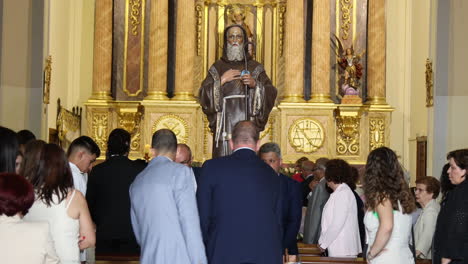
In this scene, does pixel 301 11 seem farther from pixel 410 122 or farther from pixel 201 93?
pixel 201 93

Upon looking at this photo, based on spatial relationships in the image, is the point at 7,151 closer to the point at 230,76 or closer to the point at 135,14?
the point at 230,76

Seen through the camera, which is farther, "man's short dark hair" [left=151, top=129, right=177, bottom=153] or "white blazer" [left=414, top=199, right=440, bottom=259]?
"white blazer" [left=414, top=199, right=440, bottom=259]

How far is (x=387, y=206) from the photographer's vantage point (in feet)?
22.5

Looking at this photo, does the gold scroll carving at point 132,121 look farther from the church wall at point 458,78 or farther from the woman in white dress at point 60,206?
the woman in white dress at point 60,206

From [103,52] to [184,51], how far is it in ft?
5.90

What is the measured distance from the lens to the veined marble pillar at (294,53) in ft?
60.4

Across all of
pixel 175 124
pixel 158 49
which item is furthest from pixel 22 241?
pixel 158 49

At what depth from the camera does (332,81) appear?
1892 cm

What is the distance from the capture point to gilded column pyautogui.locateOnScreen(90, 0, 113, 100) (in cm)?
1856

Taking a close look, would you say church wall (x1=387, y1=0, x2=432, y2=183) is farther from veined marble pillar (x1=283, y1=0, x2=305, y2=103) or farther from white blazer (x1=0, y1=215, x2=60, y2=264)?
white blazer (x1=0, y1=215, x2=60, y2=264)

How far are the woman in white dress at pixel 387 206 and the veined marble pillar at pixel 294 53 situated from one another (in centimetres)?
1148

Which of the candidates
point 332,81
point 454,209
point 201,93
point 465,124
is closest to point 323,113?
point 332,81

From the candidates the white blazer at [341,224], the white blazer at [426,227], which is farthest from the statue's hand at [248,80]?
the white blazer at [426,227]

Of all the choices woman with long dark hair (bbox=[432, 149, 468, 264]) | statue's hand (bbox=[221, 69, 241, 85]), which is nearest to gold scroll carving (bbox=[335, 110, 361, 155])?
statue's hand (bbox=[221, 69, 241, 85])
